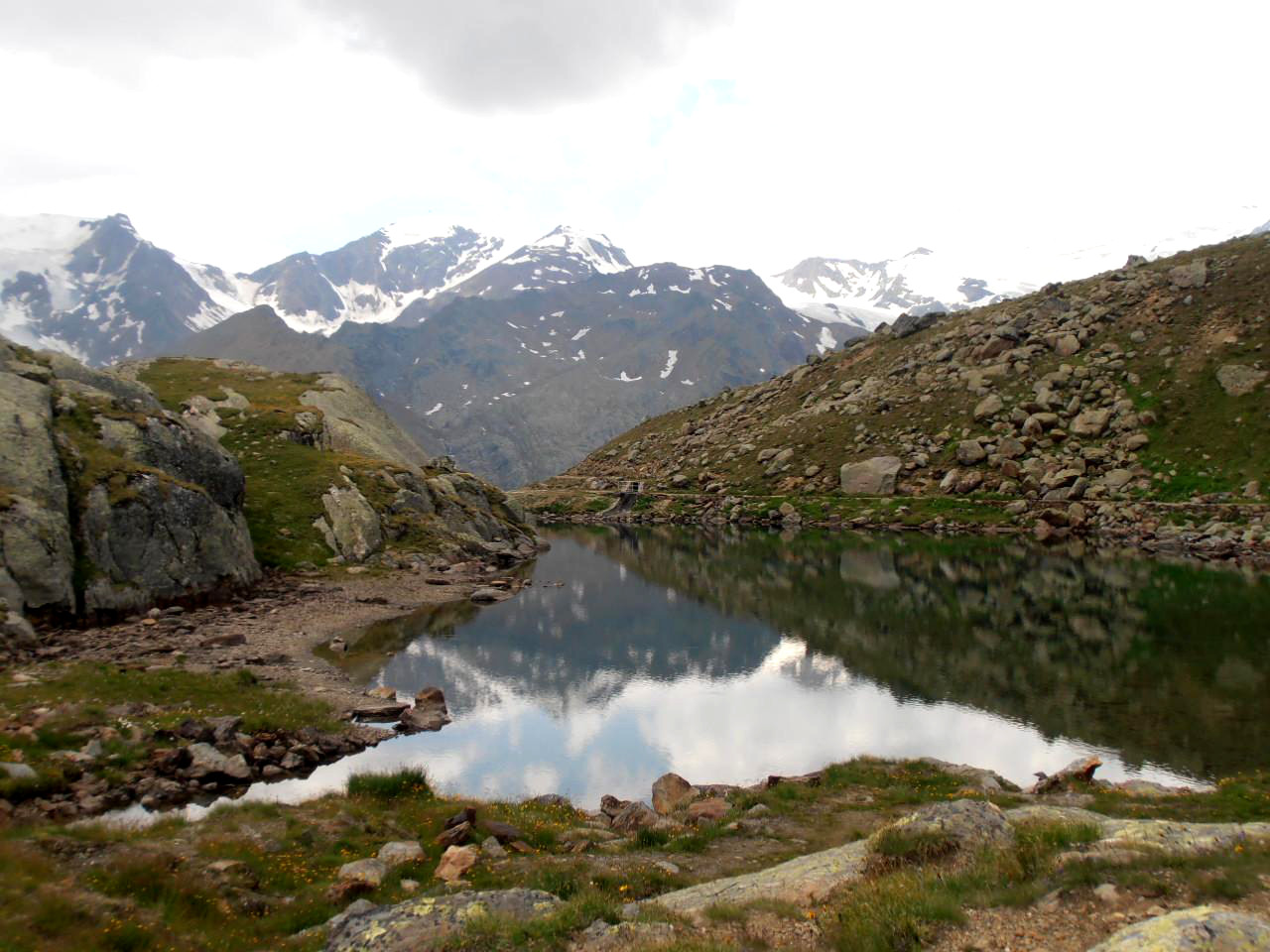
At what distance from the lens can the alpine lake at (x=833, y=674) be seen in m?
30.9

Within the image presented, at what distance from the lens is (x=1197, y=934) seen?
330 inches

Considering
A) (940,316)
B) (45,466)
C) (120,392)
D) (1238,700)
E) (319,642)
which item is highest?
(940,316)

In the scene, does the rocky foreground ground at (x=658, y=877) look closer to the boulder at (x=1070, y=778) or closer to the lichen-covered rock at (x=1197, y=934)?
the lichen-covered rock at (x=1197, y=934)

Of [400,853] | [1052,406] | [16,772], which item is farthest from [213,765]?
[1052,406]

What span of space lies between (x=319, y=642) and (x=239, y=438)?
147 feet

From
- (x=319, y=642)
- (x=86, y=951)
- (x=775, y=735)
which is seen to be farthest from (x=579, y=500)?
(x=86, y=951)

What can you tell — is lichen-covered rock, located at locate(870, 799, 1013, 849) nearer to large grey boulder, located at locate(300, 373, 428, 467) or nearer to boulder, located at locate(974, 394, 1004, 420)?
large grey boulder, located at locate(300, 373, 428, 467)

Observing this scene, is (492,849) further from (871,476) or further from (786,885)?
(871,476)

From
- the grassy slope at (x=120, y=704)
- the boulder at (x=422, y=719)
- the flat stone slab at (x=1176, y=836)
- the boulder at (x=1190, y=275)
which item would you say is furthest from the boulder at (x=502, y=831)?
the boulder at (x=1190, y=275)

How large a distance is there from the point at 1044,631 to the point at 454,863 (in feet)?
153

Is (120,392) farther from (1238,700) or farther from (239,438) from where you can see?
(1238,700)

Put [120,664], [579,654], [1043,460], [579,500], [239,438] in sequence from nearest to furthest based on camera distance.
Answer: [120,664]
[579,654]
[239,438]
[1043,460]
[579,500]

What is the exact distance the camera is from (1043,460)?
321 feet

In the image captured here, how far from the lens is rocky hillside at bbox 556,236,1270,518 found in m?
89.4
